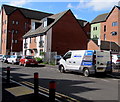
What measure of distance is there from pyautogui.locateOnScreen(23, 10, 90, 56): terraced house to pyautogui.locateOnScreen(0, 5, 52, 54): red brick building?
15441 millimetres

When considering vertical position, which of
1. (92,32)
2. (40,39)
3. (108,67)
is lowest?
(108,67)

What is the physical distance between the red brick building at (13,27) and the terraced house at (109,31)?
20.8 meters

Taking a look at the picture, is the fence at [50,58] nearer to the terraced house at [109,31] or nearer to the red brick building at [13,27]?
the terraced house at [109,31]

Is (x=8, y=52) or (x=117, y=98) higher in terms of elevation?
(x=8, y=52)

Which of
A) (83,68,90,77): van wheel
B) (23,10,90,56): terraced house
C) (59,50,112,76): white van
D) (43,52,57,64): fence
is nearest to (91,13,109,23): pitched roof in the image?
(23,10,90,56): terraced house

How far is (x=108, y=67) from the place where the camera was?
14.5m

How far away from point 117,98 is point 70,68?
8896 mm

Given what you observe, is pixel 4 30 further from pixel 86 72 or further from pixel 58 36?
pixel 86 72

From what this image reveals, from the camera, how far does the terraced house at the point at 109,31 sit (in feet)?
165

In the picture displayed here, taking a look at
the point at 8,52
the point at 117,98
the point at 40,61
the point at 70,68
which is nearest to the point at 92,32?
the point at 8,52

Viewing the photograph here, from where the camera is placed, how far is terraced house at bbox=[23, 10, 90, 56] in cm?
3669

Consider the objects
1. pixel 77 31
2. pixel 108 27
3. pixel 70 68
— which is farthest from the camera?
pixel 108 27

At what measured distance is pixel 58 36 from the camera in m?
38.1

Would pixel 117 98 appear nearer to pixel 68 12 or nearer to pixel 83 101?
pixel 83 101
